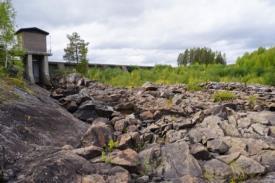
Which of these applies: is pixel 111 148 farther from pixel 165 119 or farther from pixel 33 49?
pixel 33 49

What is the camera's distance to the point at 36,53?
21.4 meters

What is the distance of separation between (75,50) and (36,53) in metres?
3.79

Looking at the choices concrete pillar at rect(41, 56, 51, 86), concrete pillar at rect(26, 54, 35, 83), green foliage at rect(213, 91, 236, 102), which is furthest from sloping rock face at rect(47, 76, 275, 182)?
concrete pillar at rect(41, 56, 51, 86)

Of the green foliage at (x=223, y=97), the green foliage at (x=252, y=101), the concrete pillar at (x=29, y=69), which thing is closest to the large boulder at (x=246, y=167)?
the green foliage at (x=252, y=101)

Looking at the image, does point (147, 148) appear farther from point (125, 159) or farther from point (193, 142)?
point (193, 142)

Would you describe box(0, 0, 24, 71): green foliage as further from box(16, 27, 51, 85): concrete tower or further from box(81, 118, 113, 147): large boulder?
box(81, 118, 113, 147): large boulder

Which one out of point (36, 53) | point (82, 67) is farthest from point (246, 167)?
point (82, 67)

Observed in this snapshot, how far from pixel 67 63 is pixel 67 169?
806 inches

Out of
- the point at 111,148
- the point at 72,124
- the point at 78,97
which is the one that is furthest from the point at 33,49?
the point at 111,148

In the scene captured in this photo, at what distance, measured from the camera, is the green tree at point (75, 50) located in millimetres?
24500

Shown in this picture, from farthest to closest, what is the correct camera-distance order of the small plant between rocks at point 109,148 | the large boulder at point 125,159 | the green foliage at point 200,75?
1. the green foliage at point 200,75
2. the small plant between rocks at point 109,148
3. the large boulder at point 125,159

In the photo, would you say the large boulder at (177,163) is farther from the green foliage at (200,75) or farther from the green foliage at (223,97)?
the green foliage at (200,75)

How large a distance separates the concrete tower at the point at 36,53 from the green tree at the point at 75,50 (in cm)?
248

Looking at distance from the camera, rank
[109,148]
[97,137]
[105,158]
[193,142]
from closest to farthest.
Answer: [105,158]
[109,148]
[97,137]
[193,142]
